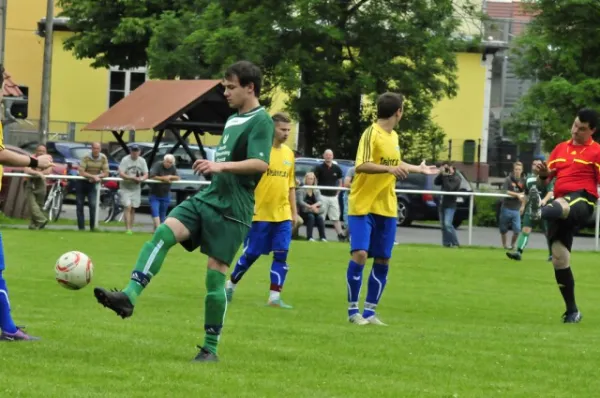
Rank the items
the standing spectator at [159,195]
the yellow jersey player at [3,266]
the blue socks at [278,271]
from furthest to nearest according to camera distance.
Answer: the standing spectator at [159,195] < the blue socks at [278,271] < the yellow jersey player at [3,266]

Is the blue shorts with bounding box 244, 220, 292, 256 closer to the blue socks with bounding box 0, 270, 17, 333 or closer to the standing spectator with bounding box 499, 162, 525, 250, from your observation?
the blue socks with bounding box 0, 270, 17, 333

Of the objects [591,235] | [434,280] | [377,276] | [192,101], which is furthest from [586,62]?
[377,276]

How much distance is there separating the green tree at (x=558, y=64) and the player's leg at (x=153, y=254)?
33.1 meters

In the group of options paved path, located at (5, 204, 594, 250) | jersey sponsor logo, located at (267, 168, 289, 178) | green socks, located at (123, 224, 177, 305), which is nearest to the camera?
green socks, located at (123, 224, 177, 305)

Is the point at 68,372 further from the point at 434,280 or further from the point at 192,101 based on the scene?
the point at 192,101

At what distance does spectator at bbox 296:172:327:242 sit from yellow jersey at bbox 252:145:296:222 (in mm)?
13308

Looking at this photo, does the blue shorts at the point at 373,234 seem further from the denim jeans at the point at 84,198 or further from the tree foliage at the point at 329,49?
the tree foliage at the point at 329,49

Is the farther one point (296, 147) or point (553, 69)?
point (296, 147)

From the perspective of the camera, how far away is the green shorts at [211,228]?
29.3 feet

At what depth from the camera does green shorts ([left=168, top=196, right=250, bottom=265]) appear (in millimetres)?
8938

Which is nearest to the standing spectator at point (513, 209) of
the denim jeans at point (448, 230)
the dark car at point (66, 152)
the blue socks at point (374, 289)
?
the denim jeans at point (448, 230)

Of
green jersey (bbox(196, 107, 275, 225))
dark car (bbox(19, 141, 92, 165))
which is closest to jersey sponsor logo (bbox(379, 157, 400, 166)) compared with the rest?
green jersey (bbox(196, 107, 275, 225))

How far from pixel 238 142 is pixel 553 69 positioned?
35.0 m

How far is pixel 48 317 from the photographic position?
11.7m
